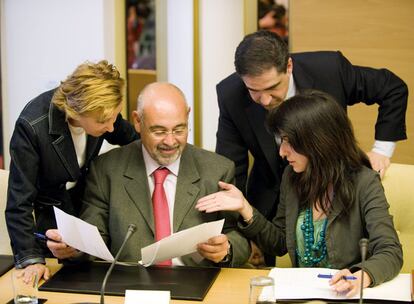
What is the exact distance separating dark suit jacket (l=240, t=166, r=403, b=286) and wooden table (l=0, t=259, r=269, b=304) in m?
0.19

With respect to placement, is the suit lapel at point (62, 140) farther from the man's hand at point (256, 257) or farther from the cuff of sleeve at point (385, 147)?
the cuff of sleeve at point (385, 147)

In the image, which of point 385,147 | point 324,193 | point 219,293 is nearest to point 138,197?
point 219,293

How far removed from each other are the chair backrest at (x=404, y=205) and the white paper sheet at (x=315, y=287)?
37 centimetres

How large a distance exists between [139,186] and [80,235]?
1.26ft

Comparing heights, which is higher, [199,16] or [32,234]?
[199,16]

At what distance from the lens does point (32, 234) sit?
2270 millimetres

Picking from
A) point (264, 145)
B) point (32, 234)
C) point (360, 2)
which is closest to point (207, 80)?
point (360, 2)

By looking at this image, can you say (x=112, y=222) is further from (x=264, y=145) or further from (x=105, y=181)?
(x=264, y=145)

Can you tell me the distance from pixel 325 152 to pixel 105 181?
776 mm

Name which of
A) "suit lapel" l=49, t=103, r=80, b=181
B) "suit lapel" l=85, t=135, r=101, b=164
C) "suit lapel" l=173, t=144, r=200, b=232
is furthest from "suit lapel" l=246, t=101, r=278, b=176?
"suit lapel" l=49, t=103, r=80, b=181

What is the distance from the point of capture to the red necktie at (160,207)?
2.42m

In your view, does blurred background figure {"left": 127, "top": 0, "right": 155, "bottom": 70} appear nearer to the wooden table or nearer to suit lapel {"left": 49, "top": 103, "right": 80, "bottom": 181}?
suit lapel {"left": 49, "top": 103, "right": 80, "bottom": 181}

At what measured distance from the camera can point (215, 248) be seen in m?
2.22

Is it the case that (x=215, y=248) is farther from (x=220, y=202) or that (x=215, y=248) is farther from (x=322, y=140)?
(x=322, y=140)
